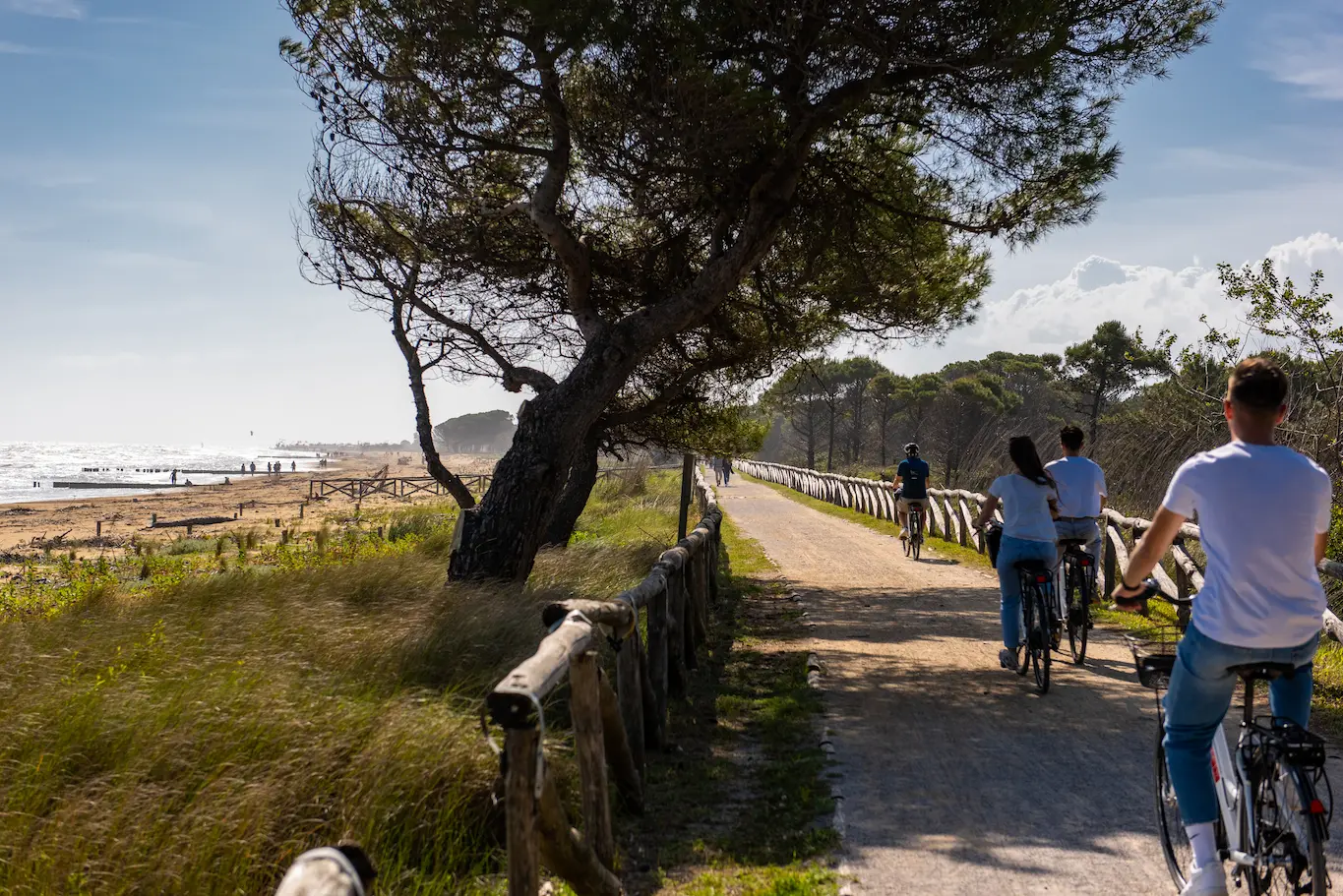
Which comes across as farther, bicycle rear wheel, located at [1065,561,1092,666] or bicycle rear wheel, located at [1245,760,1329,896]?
bicycle rear wheel, located at [1065,561,1092,666]

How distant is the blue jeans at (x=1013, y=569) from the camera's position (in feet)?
25.1

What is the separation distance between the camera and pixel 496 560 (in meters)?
9.02

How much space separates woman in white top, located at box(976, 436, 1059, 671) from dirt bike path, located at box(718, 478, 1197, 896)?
0.93m

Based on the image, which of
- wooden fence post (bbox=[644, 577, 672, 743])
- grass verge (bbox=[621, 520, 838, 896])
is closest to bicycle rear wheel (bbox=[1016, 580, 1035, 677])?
grass verge (bbox=[621, 520, 838, 896])

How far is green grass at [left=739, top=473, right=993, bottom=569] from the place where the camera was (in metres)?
17.7

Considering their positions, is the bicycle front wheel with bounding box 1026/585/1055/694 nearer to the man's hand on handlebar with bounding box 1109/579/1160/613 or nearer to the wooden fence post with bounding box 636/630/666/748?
the wooden fence post with bounding box 636/630/666/748

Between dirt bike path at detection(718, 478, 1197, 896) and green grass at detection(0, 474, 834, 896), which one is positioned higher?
green grass at detection(0, 474, 834, 896)

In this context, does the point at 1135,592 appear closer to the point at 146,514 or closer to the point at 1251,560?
the point at 1251,560

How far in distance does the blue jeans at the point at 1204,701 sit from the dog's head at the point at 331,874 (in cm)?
265

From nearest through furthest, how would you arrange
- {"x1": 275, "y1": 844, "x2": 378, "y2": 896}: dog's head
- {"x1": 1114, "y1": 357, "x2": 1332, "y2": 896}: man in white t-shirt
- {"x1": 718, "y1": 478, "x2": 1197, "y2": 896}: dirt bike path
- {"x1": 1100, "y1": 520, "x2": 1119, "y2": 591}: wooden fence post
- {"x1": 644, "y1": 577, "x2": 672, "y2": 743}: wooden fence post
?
{"x1": 275, "y1": 844, "x2": 378, "y2": 896}: dog's head → {"x1": 1114, "y1": 357, "x2": 1332, "y2": 896}: man in white t-shirt → {"x1": 718, "y1": 478, "x2": 1197, "y2": 896}: dirt bike path → {"x1": 644, "y1": 577, "x2": 672, "y2": 743}: wooden fence post → {"x1": 1100, "y1": 520, "x2": 1119, "y2": 591}: wooden fence post

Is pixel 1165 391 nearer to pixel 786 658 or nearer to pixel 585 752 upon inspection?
pixel 786 658

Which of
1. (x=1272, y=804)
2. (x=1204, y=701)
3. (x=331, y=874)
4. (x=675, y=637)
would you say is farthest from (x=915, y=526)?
(x=331, y=874)

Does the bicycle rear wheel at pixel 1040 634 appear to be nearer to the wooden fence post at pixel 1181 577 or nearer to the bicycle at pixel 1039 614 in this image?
the bicycle at pixel 1039 614

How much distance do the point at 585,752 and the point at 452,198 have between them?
8.66m
